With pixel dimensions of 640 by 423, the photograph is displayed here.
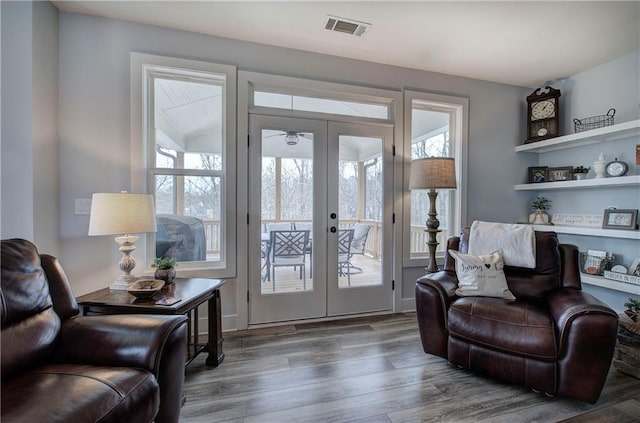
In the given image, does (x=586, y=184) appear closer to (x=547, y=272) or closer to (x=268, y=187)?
(x=547, y=272)

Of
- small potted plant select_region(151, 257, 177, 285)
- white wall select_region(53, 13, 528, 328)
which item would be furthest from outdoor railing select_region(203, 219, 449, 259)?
small potted plant select_region(151, 257, 177, 285)

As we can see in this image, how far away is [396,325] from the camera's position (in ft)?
9.24

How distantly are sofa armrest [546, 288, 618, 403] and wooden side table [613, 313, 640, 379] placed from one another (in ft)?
2.10

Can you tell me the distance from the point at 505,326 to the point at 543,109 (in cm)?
291

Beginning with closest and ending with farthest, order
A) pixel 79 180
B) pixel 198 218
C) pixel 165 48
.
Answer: pixel 79 180
pixel 165 48
pixel 198 218

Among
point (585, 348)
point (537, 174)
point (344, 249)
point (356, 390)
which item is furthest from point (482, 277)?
point (537, 174)

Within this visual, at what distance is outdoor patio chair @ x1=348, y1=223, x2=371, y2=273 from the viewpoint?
9.93 ft

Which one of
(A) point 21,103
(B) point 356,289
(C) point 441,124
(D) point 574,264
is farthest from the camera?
(C) point 441,124

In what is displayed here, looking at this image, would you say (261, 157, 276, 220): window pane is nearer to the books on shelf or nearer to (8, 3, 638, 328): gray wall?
(8, 3, 638, 328): gray wall

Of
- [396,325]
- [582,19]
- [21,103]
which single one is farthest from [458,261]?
[21,103]

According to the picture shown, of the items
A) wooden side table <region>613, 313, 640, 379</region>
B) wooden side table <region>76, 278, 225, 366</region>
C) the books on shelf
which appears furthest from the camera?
the books on shelf

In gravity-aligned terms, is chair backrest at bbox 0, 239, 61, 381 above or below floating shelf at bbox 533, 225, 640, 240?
below

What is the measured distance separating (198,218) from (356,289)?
1.72 metres

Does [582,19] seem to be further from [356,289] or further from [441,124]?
[356,289]
